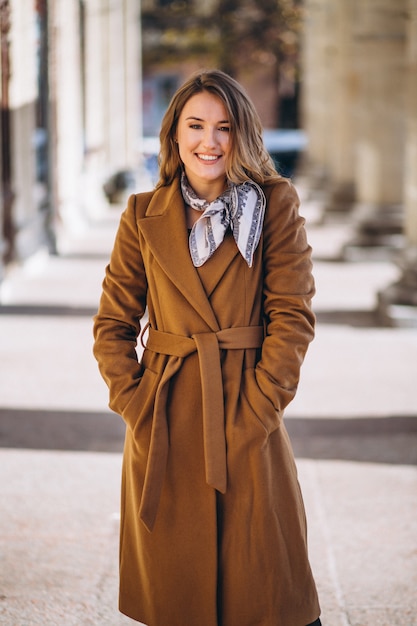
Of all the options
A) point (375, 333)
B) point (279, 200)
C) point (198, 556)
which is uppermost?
point (279, 200)

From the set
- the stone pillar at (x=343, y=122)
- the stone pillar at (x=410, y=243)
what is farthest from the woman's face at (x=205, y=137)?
the stone pillar at (x=343, y=122)

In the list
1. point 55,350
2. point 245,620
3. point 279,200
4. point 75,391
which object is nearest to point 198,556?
point 245,620

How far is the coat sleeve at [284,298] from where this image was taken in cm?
334

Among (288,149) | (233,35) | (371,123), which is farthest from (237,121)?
(233,35)

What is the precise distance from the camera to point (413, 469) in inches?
251

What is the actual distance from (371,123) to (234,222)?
13.3m

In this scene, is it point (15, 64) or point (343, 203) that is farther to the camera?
point (343, 203)

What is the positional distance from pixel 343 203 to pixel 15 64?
905 cm

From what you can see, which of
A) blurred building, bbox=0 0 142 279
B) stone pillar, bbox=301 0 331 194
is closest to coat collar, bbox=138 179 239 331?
blurred building, bbox=0 0 142 279

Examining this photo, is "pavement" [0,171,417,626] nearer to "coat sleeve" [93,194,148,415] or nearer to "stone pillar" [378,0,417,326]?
"stone pillar" [378,0,417,326]

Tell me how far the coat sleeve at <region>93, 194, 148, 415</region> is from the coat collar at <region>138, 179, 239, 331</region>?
0.09 m

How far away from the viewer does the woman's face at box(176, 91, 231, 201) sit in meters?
3.42

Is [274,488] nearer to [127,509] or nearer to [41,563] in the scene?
[127,509]

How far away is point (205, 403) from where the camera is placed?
3.33m
